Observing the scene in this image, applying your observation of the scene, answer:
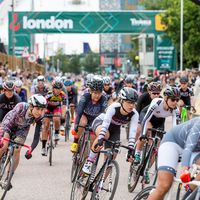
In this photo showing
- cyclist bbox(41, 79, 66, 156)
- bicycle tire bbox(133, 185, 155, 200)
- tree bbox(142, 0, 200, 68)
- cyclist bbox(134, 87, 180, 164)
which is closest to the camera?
bicycle tire bbox(133, 185, 155, 200)

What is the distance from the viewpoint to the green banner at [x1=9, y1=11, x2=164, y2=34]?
2290 inches

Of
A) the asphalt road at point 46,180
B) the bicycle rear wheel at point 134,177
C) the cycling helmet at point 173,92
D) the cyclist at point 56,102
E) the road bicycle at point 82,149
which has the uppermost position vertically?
the cycling helmet at point 173,92

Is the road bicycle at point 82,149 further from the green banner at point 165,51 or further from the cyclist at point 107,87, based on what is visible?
the green banner at point 165,51

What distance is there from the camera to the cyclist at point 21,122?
37.4 feet

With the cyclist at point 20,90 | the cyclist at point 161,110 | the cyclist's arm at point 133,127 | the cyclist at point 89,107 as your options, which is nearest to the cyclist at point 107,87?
the cyclist at point 20,90

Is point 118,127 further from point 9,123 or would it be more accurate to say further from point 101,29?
point 101,29

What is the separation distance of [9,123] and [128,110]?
2.04 metres

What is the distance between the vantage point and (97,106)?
14.1 metres

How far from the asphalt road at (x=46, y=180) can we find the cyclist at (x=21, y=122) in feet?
2.69

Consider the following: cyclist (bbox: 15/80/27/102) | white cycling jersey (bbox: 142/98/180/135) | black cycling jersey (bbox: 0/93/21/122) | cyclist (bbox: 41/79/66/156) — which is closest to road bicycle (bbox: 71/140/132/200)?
white cycling jersey (bbox: 142/98/180/135)

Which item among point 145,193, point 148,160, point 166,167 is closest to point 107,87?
point 148,160

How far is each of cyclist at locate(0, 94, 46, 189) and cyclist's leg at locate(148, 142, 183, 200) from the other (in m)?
3.65

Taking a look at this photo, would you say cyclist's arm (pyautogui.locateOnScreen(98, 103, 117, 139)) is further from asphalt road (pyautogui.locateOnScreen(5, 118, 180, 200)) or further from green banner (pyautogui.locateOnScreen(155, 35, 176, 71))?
green banner (pyautogui.locateOnScreen(155, 35, 176, 71))

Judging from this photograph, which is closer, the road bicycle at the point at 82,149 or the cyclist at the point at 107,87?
the road bicycle at the point at 82,149
